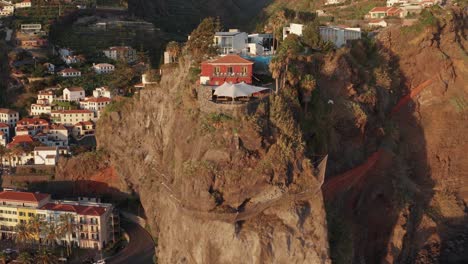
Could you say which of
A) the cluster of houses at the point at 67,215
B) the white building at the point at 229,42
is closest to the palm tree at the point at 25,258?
the cluster of houses at the point at 67,215

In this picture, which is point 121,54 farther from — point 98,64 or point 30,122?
point 30,122

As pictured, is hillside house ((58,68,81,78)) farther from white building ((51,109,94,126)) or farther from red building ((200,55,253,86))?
red building ((200,55,253,86))

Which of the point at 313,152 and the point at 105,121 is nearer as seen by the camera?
the point at 313,152

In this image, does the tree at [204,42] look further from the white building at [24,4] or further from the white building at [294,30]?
the white building at [24,4]

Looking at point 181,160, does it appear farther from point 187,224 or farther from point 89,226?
point 89,226

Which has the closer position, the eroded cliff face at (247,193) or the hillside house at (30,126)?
the eroded cliff face at (247,193)

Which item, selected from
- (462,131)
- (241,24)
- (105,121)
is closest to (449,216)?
(462,131)

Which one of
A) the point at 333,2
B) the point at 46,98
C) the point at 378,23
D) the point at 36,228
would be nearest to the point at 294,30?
the point at 378,23
